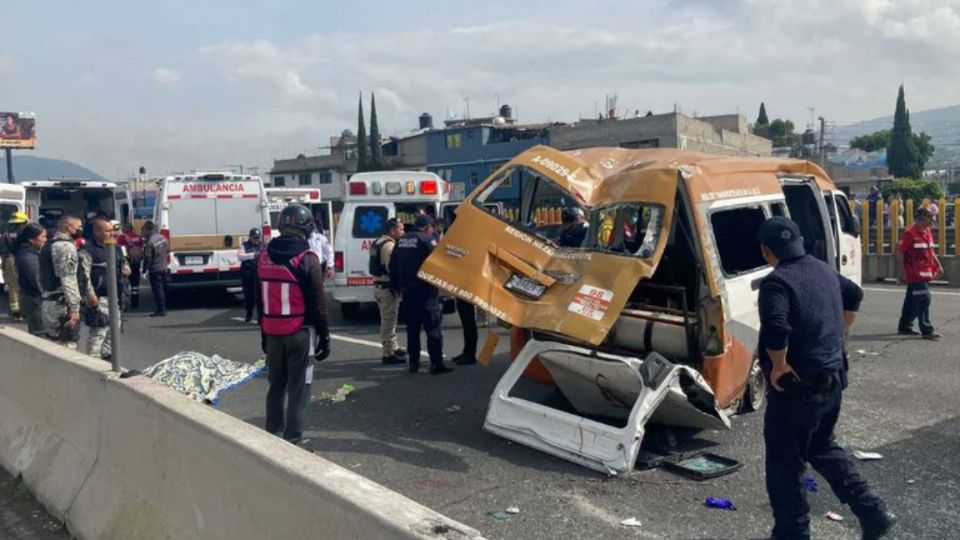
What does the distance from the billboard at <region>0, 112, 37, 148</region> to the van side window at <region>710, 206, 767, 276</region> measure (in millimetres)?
67196

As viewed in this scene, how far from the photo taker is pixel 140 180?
5572cm

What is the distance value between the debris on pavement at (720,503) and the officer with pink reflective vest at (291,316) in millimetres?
2902

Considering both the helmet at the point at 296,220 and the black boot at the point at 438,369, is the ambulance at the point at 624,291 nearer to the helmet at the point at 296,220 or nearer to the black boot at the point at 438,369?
the helmet at the point at 296,220

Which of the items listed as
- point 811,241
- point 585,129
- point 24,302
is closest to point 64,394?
point 24,302

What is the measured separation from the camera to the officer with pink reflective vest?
6.14m

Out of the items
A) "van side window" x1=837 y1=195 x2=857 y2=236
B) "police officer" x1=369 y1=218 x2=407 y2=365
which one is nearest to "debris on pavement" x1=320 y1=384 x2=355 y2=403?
"police officer" x1=369 y1=218 x2=407 y2=365

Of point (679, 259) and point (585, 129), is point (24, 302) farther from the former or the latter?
point (585, 129)

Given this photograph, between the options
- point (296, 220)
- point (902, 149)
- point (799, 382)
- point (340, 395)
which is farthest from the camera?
point (902, 149)

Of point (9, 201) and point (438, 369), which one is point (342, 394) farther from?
point (9, 201)

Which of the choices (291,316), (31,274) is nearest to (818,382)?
(291,316)

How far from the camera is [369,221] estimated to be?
13523 mm

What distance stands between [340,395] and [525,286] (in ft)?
9.05

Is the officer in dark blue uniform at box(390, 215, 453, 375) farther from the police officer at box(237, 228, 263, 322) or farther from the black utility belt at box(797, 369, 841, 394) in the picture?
the police officer at box(237, 228, 263, 322)

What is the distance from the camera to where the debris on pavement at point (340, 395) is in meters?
8.38
